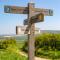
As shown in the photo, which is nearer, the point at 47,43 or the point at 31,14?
the point at 31,14

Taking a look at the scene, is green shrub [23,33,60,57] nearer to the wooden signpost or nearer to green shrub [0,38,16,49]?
green shrub [0,38,16,49]

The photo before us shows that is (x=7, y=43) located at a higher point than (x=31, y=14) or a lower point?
lower

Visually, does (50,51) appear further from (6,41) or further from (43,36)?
(6,41)

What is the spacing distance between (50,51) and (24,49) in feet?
8.36

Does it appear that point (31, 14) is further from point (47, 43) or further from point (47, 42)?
point (47, 43)

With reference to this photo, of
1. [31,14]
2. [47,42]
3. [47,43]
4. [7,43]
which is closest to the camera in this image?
[31,14]

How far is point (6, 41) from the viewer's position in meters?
20.0

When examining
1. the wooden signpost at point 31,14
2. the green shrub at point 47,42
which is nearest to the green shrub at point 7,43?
the green shrub at point 47,42

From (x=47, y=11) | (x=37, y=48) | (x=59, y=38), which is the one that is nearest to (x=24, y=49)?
(x=37, y=48)

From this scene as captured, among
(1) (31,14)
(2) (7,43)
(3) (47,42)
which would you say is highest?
(1) (31,14)

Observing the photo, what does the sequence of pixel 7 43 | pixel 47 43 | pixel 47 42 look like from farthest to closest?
pixel 7 43 < pixel 47 43 < pixel 47 42

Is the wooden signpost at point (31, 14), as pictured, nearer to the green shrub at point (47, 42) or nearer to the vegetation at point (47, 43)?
the vegetation at point (47, 43)

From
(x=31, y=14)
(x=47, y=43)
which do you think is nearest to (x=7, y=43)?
(x=47, y=43)

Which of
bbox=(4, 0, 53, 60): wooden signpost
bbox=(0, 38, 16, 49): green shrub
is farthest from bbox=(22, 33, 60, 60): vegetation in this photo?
bbox=(4, 0, 53, 60): wooden signpost
